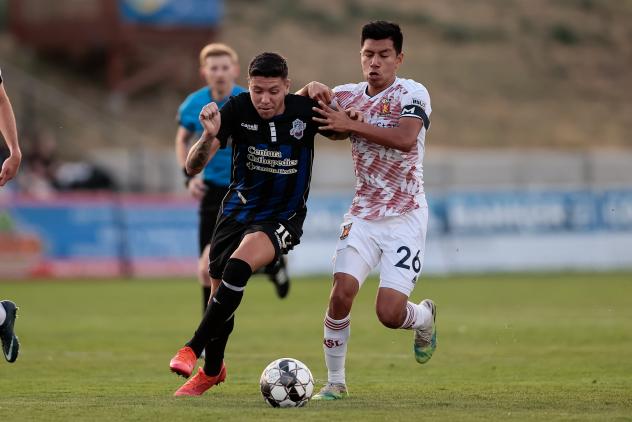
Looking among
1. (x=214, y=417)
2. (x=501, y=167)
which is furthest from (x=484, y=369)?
(x=501, y=167)

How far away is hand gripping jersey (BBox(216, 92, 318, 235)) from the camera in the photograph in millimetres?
8164

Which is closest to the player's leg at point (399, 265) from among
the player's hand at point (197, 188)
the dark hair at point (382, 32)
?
the dark hair at point (382, 32)

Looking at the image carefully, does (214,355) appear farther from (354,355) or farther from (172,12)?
(172,12)

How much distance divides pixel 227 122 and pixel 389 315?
174 centimetres

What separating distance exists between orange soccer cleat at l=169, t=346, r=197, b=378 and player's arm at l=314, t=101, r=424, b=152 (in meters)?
1.77

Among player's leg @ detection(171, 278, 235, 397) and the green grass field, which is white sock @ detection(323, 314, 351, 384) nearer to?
the green grass field

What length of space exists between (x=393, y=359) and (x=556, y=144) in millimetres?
29914

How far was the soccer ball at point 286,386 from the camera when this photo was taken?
7.62 m

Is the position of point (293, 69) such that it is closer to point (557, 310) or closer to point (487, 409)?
point (557, 310)

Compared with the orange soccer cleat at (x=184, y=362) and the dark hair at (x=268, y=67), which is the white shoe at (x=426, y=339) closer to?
the orange soccer cleat at (x=184, y=362)

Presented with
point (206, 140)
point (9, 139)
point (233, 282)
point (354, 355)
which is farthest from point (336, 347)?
point (354, 355)

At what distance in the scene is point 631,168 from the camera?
1214 inches

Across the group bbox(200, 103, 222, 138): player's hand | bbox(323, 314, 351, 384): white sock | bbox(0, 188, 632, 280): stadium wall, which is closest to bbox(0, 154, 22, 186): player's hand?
bbox(200, 103, 222, 138): player's hand

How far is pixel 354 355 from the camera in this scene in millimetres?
11797
